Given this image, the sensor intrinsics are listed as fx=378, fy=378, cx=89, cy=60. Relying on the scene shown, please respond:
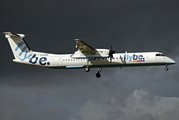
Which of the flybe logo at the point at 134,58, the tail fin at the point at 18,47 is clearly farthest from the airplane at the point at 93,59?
the tail fin at the point at 18,47

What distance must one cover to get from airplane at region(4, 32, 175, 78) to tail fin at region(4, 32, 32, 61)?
0.50ft

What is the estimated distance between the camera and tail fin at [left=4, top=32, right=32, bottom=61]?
4775cm

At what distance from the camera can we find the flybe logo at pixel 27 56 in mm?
47188

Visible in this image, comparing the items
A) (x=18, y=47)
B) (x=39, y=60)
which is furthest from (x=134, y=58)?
(x=18, y=47)

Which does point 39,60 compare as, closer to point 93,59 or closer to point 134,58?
point 93,59

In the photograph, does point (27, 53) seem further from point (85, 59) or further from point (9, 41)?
point (85, 59)

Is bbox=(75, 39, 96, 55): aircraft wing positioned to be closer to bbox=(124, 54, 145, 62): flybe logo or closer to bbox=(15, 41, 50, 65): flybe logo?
bbox=(124, 54, 145, 62): flybe logo

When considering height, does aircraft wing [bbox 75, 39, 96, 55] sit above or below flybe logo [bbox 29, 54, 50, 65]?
above

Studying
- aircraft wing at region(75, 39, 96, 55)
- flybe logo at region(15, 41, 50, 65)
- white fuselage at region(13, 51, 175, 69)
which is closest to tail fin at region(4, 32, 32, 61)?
flybe logo at region(15, 41, 50, 65)

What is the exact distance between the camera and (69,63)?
46250 millimetres

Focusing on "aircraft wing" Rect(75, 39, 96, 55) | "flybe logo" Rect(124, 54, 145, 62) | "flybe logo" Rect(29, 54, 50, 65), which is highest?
"aircraft wing" Rect(75, 39, 96, 55)

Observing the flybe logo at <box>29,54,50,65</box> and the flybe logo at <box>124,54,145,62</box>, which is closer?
the flybe logo at <box>124,54,145,62</box>

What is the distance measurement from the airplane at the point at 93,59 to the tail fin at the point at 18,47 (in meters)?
0.15

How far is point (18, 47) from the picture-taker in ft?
158
